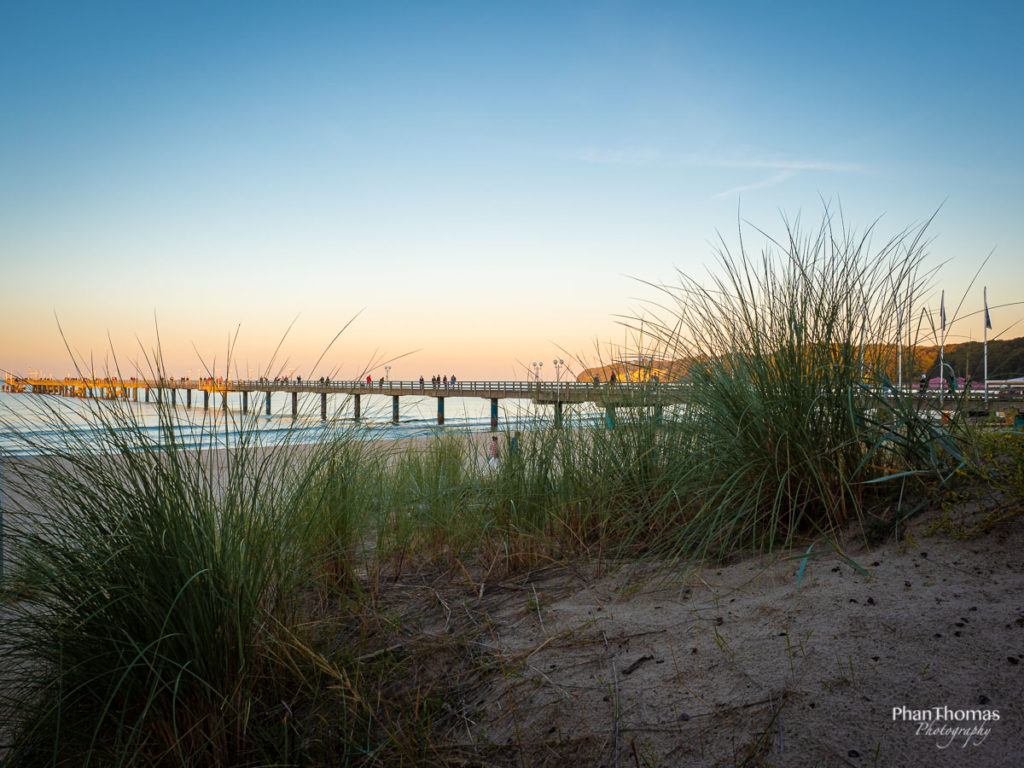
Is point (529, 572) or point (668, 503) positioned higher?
point (668, 503)

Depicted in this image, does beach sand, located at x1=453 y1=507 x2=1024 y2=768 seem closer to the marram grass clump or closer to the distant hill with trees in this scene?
the marram grass clump

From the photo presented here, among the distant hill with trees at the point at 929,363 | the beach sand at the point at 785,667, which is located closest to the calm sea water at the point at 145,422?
the beach sand at the point at 785,667

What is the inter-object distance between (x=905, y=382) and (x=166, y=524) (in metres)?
3.01

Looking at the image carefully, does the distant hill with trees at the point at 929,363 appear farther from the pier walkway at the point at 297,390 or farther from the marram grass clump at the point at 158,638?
the marram grass clump at the point at 158,638

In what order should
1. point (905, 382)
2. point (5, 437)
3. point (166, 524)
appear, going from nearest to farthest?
point (166, 524) → point (5, 437) → point (905, 382)

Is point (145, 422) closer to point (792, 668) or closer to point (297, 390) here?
point (297, 390)

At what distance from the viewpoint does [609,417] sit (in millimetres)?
3549

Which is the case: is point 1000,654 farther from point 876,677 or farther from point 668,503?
point 668,503

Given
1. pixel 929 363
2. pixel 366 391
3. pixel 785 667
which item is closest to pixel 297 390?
pixel 366 391

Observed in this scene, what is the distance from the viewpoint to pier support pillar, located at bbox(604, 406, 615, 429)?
3.44 metres

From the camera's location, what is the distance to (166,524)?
163cm

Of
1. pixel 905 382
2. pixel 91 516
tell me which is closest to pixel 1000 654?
pixel 905 382

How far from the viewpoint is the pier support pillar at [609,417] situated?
344 centimetres

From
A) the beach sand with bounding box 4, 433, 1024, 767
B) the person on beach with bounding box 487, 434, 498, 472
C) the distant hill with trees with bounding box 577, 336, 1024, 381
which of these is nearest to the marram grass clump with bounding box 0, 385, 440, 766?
the beach sand with bounding box 4, 433, 1024, 767
